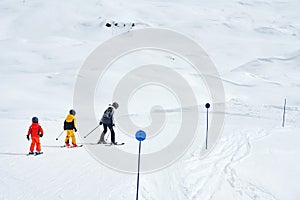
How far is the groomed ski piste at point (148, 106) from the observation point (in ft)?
23.9

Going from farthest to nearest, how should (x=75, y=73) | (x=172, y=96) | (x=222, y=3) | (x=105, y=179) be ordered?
(x=222, y=3)
(x=75, y=73)
(x=172, y=96)
(x=105, y=179)

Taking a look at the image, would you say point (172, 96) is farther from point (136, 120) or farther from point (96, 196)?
point (96, 196)

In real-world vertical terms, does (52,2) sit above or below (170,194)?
above

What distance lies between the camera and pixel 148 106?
19516 mm

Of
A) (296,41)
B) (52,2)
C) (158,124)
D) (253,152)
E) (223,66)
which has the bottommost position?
(253,152)

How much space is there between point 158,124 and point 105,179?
7.64 m

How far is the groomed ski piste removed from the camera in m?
7.27

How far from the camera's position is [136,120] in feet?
51.9

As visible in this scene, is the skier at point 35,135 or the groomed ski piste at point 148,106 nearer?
the groomed ski piste at point 148,106

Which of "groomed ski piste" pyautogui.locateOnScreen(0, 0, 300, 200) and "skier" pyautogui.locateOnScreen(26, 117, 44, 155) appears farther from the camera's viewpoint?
"skier" pyautogui.locateOnScreen(26, 117, 44, 155)

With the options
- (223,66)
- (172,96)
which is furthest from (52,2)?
(172,96)

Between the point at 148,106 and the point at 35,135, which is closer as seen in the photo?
the point at 35,135

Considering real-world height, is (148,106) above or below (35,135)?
above

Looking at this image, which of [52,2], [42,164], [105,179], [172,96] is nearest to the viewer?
[105,179]
